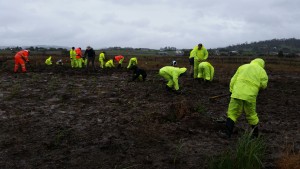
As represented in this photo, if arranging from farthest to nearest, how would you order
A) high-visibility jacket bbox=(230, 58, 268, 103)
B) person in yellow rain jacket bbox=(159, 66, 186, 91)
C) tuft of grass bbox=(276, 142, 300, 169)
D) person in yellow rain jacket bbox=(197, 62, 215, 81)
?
1. person in yellow rain jacket bbox=(197, 62, 215, 81)
2. person in yellow rain jacket bbox=(159, 66, 186, 91)
3. high-visibility jacket bbox=(230, 58, 268, 103)
4. tuft of grass bbox=(276, 142, 300, 169)

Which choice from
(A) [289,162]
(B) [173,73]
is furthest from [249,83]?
(B) [173,73]

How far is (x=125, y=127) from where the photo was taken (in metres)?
7.30

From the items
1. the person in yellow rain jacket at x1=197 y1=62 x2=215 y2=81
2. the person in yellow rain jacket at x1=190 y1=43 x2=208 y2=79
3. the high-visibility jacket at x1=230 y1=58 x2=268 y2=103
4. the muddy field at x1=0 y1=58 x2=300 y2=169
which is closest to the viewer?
the muddy field at x1=0 y1=58 x2=300 y2=169

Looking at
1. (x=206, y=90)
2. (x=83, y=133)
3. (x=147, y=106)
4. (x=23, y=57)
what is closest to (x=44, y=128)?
(x=83, y=133)

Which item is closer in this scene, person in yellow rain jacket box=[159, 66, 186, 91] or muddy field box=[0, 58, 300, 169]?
muddy field box=[0, 58, 300, 169]

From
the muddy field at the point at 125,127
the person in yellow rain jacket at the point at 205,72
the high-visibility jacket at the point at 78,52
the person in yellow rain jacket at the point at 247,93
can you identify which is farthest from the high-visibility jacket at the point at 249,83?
the high-visibility jacket at the point at 78,52

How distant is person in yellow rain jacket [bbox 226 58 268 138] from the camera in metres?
6.50

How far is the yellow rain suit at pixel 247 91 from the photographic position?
21.3 feet

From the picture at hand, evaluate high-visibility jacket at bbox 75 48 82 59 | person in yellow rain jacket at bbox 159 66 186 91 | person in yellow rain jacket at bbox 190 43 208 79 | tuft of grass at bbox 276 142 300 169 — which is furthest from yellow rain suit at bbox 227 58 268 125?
high-visibility jacket at bbox 75 48 82 59

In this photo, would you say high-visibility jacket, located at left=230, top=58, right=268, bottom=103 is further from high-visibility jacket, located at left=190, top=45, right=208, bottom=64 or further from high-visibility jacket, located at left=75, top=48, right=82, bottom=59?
high-visibility jacket, located at left=75, top=48, right=82, bottom=59

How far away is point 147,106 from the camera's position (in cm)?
→ 940

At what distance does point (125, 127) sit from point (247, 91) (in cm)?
248

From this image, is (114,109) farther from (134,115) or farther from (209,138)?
(209,138)

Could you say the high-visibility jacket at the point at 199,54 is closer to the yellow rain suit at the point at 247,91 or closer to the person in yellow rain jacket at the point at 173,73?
the person in yellow rain jacket at the point at 173,73
